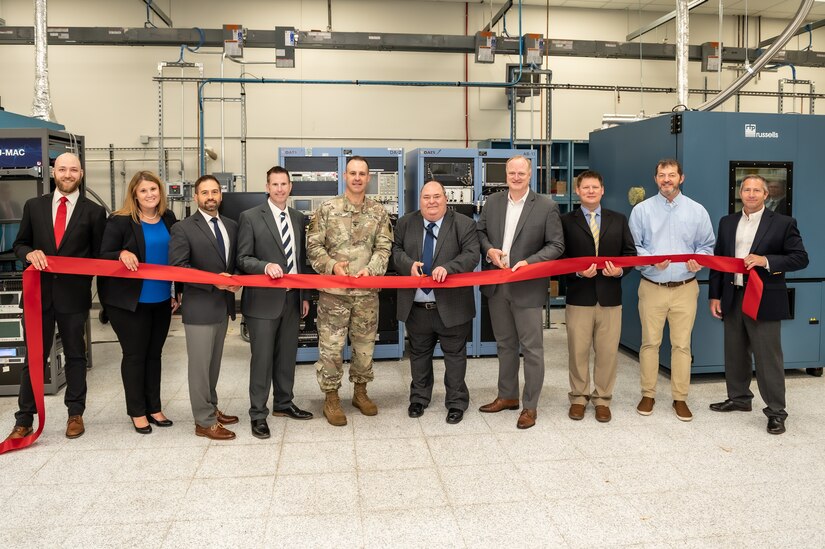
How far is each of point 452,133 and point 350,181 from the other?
597 centimetres

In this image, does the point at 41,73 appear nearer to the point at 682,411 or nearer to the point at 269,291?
the point at 269,291

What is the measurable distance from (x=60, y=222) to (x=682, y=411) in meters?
4.14

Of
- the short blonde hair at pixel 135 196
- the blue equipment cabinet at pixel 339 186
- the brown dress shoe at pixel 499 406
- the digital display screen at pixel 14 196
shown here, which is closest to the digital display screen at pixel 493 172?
the blue equipment cabinet at pixel 339 186

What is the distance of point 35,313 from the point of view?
3.61 meters

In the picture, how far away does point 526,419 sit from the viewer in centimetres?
391

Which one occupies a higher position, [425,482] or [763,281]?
[763,281]

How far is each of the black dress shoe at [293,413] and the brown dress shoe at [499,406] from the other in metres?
1.20

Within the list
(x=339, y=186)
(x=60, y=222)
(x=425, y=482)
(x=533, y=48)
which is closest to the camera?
(x=425, y=482)

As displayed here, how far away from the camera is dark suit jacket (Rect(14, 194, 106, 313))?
363cm

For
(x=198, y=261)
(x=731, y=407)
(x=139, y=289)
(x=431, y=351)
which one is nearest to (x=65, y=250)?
(x=139, y=289)

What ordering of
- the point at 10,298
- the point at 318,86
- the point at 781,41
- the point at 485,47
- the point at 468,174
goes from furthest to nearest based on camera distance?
the point at 318,86 < the point at 485,47 < the point at 468,174 < the point at 781,41 < the point at 10,298

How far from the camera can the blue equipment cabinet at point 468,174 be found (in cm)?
567

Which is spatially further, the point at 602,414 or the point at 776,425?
the point at 602,414

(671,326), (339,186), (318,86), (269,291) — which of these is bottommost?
(671,326)
